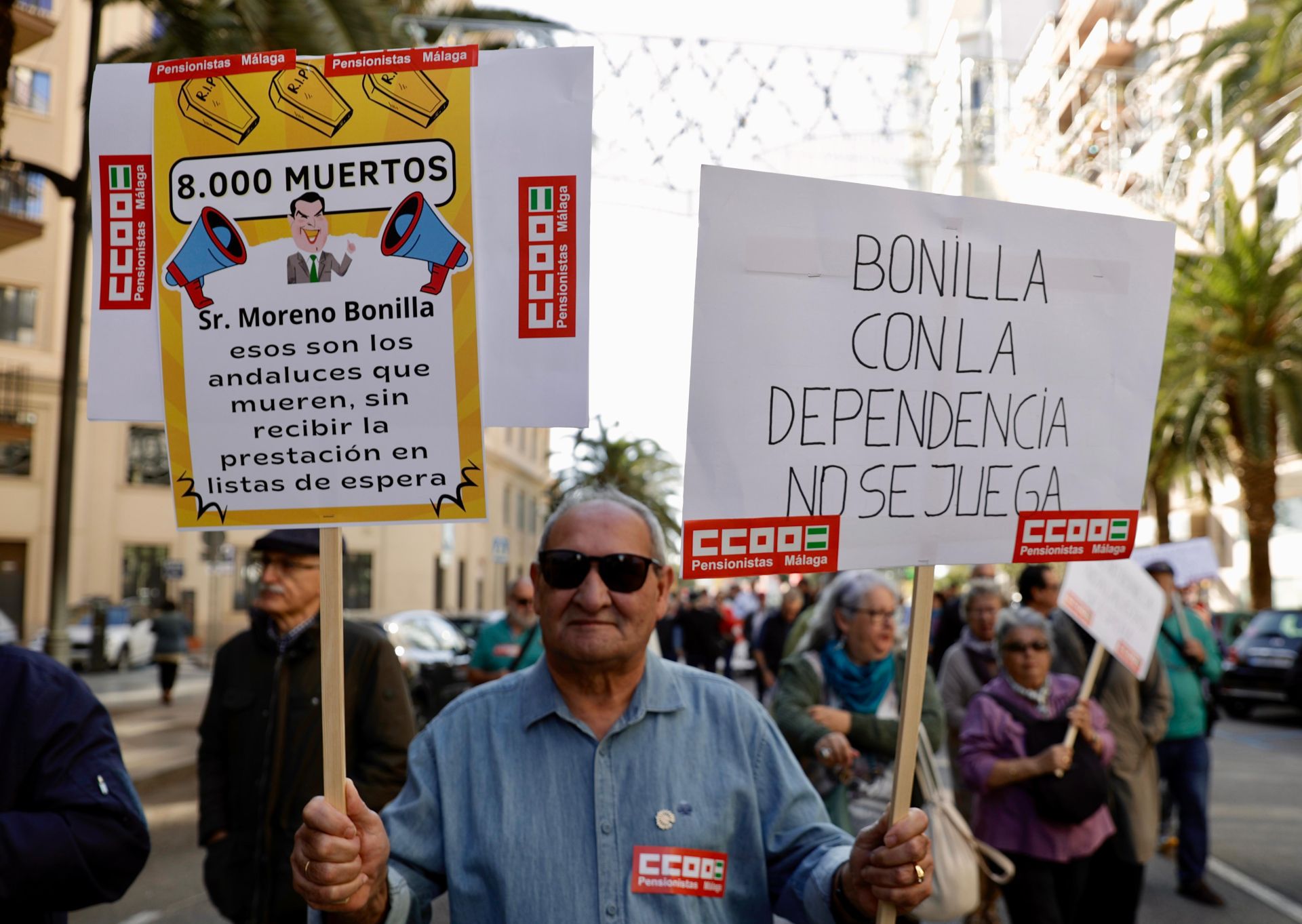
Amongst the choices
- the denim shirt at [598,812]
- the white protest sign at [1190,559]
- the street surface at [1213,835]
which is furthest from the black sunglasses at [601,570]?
the white protest sign at [1190,559]

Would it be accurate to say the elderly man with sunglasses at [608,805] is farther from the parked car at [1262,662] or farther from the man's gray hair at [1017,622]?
the parked car at [1262,662]

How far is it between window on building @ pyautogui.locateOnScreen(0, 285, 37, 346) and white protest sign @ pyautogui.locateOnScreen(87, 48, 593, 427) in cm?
3757

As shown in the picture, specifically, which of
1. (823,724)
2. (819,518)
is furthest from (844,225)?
(823,724)

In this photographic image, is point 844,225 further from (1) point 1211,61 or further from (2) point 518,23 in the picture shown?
(1) point 1211,61

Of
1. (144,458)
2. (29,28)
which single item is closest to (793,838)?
(29,28)

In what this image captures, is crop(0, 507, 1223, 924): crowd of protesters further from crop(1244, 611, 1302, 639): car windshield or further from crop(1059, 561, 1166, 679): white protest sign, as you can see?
crop(1244, 611, 1302, 639): car windshield

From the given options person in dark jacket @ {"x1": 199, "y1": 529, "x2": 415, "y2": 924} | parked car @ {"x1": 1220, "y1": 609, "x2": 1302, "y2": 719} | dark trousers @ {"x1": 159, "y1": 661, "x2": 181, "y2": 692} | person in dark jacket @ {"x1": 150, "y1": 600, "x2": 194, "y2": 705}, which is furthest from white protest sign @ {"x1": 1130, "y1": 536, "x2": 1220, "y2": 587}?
dark trousers @ {"x1": 159, "y1": 661, "x2": 181, "y2": 692}

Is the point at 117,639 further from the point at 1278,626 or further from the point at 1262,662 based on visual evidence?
the point at 1278,626

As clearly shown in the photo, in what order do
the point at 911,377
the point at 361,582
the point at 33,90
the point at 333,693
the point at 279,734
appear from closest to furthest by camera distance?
the point at 333,693 → the point at 911,377 → the point at 279,734 → the point at 33,90 → the point at 361,582

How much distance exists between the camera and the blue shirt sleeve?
264 centimetres

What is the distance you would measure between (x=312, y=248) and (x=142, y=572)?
A: 129ft

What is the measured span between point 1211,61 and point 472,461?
61.4 feet

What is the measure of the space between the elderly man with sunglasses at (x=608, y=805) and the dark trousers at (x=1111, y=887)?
3.50 m

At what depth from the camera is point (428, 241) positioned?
2447mm
